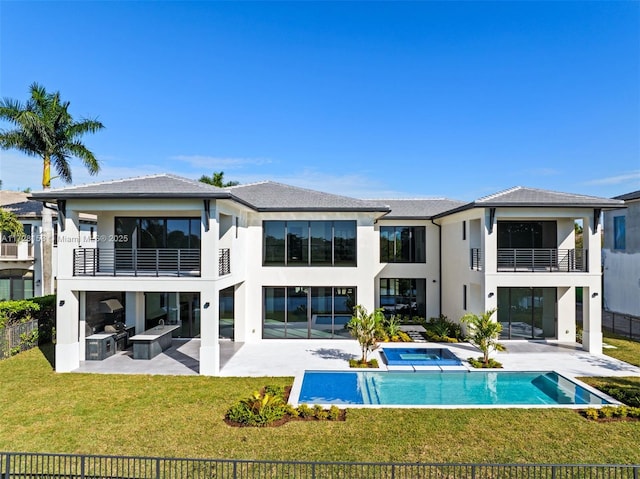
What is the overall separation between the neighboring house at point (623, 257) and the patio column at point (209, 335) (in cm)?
2428

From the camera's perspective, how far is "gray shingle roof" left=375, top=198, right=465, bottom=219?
2248cm

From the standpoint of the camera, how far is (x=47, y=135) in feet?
78.6

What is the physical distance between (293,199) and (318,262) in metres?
3.45

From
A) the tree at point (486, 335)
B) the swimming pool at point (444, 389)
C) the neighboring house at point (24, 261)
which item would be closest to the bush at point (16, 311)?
the neighboring house at point (24, 261)

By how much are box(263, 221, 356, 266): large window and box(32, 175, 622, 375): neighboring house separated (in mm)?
50

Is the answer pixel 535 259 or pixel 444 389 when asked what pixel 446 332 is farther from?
pixel 444 389

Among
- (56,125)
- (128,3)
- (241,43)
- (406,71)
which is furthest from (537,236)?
(56,125)

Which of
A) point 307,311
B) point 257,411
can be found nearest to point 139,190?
point 257,411

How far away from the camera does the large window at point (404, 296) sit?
74.2 feet

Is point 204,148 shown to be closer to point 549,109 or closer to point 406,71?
point 406,71

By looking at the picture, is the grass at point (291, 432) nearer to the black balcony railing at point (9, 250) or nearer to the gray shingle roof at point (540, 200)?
the gray shingle roof at point (540, 200)

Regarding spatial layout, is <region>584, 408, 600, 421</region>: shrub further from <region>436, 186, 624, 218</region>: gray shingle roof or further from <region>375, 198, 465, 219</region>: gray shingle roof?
<region>375, 198, 465, 219</region>: gray shingle roof

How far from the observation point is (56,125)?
80.3ft

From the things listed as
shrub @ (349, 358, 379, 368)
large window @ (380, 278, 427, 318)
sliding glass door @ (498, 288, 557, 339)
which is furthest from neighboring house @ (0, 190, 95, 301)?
sliding glass door @ (498, 288, 557, 339)
